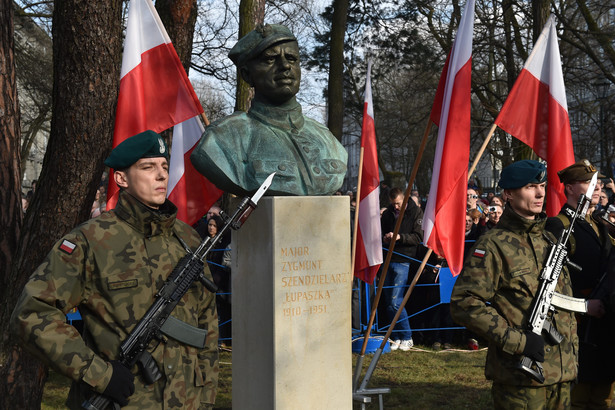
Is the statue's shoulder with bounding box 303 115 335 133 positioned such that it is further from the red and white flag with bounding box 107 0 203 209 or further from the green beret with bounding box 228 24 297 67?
the red and white flag with bounding box 107 0 203 209

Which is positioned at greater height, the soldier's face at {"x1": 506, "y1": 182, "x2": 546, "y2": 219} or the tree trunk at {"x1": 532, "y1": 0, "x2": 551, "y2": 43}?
the tree trunk at {"x1": 532, "y1": 0, "x2": 551, "y2": 43}

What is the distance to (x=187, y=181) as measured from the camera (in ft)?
21.3

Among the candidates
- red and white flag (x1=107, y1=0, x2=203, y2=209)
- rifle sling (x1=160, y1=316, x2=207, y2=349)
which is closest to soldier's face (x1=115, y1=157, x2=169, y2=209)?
rifle sling (x1=160, y1=316, x2=207, y2=349)

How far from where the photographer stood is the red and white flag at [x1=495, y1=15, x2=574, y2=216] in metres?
6.50

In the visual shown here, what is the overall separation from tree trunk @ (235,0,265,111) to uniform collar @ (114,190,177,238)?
23.3 ft

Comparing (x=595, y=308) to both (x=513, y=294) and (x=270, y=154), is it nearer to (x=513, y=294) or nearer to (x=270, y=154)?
(x=513, y=294)

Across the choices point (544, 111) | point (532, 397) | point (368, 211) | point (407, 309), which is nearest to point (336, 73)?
point (407, 309)

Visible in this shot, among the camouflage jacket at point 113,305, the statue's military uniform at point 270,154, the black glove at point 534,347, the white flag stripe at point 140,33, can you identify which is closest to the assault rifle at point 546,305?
the black glove at point 534,347

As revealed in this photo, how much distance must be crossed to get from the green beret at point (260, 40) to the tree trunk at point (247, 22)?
18.4ft

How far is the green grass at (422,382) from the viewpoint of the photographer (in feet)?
23.9

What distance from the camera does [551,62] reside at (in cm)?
668

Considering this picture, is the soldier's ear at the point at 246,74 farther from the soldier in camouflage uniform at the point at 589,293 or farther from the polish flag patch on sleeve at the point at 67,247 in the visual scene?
the soldier in camouflage uniform at the point at 589,293

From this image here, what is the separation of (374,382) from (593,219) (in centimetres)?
333

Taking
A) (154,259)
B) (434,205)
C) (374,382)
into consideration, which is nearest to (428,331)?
(374,382)
